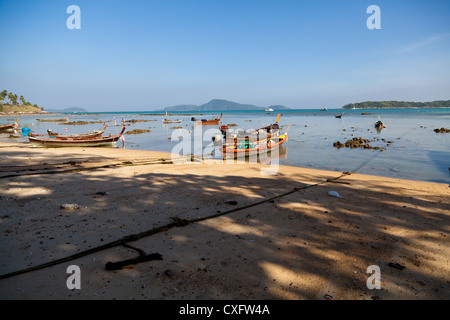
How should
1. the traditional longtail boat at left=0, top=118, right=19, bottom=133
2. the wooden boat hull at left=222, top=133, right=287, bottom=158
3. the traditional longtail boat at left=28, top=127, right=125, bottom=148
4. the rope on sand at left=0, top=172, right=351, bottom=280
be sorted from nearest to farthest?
the rope on sand at left=0, top=172, right=351, bottom=280, the wooden boat hull at left=222, top=133, right=287, bottom=158, the traditional longtail boat at left=28, top=127, right=125, bottom=148, the traditional longtail boat at left=0, top=118, right=19, bottom=133

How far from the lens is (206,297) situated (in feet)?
12.2

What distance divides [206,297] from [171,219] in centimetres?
307

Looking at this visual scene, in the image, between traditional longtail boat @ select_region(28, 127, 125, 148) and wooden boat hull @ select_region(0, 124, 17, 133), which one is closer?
traditional longtail boat @ select_region(28, 127, 125, 148)

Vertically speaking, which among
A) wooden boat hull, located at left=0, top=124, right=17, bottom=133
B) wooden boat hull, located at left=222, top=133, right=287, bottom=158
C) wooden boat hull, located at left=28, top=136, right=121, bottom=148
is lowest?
wooden boat hull, located at left=222, top=133, right=287, bottom=158

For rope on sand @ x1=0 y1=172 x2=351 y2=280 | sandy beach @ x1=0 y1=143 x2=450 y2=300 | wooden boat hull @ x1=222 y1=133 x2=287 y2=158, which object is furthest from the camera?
wooden boat hull @ x1=222 y1=133 x2=287 y2=158

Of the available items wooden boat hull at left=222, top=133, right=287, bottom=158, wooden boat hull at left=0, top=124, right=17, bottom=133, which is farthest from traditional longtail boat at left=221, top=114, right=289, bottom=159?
wooden boat hull at left=0, top=124, right=17, bottom=133

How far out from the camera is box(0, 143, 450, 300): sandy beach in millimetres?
3922

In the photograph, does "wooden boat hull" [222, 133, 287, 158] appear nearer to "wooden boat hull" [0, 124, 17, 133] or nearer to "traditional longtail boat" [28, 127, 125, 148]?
"traditional longtail boat" [28, 127, 125, 148]

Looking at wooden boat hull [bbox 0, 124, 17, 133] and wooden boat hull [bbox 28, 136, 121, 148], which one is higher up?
wooden boat hull [bbox 0, 124, 17, 133]

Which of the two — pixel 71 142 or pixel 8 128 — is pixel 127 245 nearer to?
pixel 71 142

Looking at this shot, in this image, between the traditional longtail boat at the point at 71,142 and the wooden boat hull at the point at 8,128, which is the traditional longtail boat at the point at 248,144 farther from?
the wooden boat hull at the point at 8,128

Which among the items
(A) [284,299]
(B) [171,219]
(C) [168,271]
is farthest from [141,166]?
(A) [284,299]
